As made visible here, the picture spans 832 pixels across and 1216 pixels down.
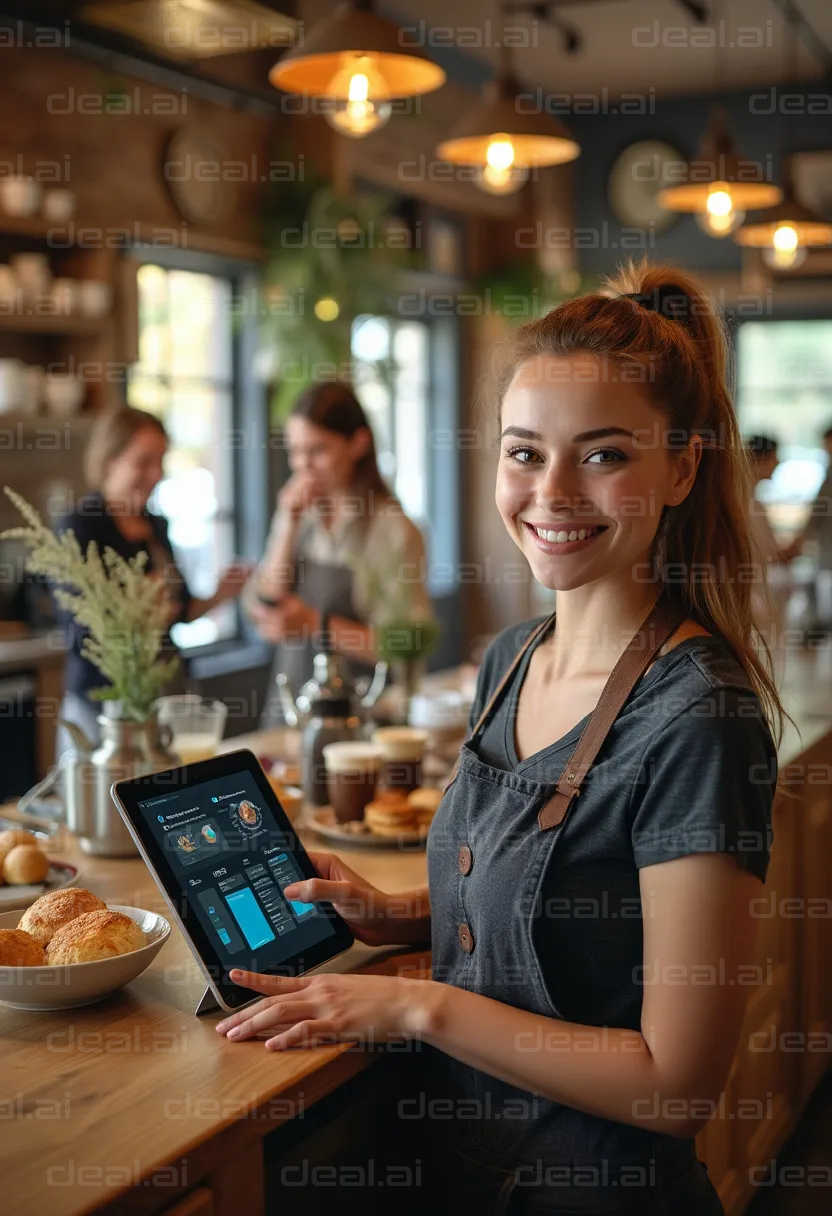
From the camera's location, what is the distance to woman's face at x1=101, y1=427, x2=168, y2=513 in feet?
12.5

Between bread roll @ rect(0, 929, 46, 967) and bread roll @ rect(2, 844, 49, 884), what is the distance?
0.32 m

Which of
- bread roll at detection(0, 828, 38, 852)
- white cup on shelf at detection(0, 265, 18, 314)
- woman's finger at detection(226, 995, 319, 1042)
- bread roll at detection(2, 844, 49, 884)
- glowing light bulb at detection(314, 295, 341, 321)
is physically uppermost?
glowing light bulb at detection(314, 295, 341, 321)

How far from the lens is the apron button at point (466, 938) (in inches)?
57.3

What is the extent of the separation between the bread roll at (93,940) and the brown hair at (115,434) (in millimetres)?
2533

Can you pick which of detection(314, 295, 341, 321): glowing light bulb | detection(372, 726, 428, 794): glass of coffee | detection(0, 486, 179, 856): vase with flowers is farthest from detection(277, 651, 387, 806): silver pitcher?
detection(314, 295, 341, 321): glowing light bulb

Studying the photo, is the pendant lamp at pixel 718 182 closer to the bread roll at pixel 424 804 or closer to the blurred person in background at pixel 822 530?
the blurred person in background at pixel 822 530

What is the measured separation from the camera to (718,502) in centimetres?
156

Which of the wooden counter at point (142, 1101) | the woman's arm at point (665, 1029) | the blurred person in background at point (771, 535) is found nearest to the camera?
the wooden counter at point (142, 1101)

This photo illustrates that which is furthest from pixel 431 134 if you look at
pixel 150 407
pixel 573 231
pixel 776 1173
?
pixel 776 1173

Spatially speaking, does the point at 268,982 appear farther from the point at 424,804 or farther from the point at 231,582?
the point at 231,582

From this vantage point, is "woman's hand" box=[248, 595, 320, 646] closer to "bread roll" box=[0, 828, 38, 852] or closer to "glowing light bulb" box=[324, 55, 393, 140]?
"glowing light bulb" box=[324, 55, 393, 140]

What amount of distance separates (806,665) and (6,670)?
2576 mm

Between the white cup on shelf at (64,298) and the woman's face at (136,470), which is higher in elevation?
the white cup on shelf at (64,298)

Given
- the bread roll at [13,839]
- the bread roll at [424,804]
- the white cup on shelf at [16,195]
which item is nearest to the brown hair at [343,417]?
the white cup on shelf at [16,195]
